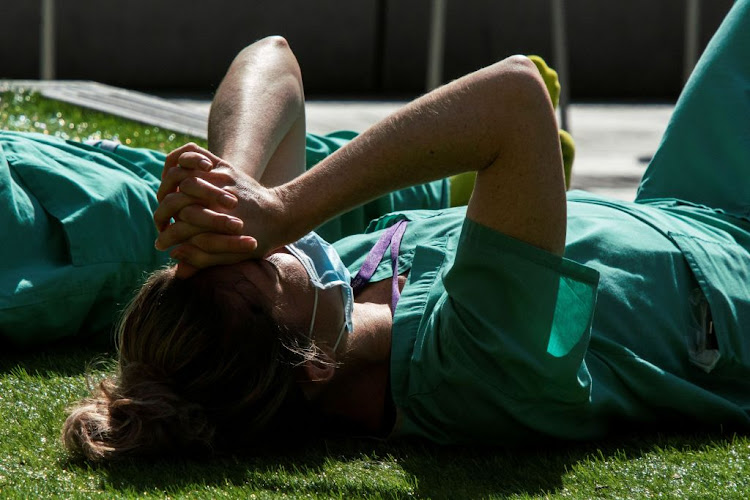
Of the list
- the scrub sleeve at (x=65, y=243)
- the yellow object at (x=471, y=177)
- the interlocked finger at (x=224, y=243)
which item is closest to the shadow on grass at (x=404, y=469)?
the interlocked finger at (x=224, y=243)

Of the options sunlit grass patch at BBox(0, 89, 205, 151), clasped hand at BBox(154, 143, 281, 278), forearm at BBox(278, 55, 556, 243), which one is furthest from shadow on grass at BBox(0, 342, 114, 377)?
sunlit grass patch at BBox(0, 89, 205, 151)

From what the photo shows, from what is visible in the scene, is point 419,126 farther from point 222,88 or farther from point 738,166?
point 738,166

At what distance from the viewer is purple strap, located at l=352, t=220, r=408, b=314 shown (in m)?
2.59

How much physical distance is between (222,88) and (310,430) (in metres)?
1.02

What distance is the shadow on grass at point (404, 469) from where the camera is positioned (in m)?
2.19

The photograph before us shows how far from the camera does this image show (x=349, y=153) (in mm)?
2160

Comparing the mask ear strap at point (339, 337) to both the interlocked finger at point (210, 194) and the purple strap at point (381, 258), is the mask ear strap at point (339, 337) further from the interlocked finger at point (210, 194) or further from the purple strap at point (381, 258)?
the interlocked finger at point (210, 194)

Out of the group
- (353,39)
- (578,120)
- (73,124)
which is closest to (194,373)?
(73,124)

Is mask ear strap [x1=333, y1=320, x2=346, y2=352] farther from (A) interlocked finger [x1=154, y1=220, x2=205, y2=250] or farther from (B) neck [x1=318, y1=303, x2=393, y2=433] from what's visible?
(A) interlocked finger [x1=154, y1=220, x2=205, y2=250]

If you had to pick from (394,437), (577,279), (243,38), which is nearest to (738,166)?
(577,279)

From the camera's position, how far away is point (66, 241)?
3.00 meters

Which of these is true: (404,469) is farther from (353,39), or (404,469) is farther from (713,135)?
(353,39)

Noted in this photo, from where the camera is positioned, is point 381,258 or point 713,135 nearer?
point 381,258

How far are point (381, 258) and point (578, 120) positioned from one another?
6.46m
